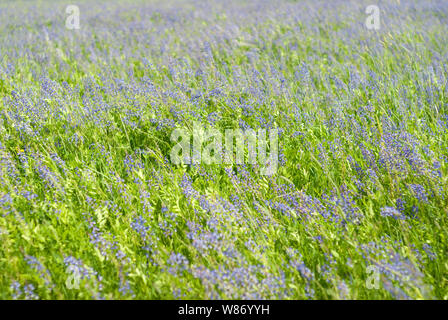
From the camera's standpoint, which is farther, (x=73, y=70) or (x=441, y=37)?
(x=441, y=37)

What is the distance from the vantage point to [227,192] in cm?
278


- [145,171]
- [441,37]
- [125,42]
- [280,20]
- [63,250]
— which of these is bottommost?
[63,250]

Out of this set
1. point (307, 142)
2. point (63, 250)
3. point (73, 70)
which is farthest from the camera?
point (73, 70)

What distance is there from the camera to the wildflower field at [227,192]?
2023mm

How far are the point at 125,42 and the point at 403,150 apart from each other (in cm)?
598

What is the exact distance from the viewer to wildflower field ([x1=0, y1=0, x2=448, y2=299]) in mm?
2023

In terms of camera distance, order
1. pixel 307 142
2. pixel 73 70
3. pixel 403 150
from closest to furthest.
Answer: pixel 403 150, pixel 307 142, pixel 73 70

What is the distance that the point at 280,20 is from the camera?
8.54 metres

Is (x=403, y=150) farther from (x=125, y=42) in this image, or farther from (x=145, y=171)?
(x=125, y=42)

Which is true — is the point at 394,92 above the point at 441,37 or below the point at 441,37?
below
